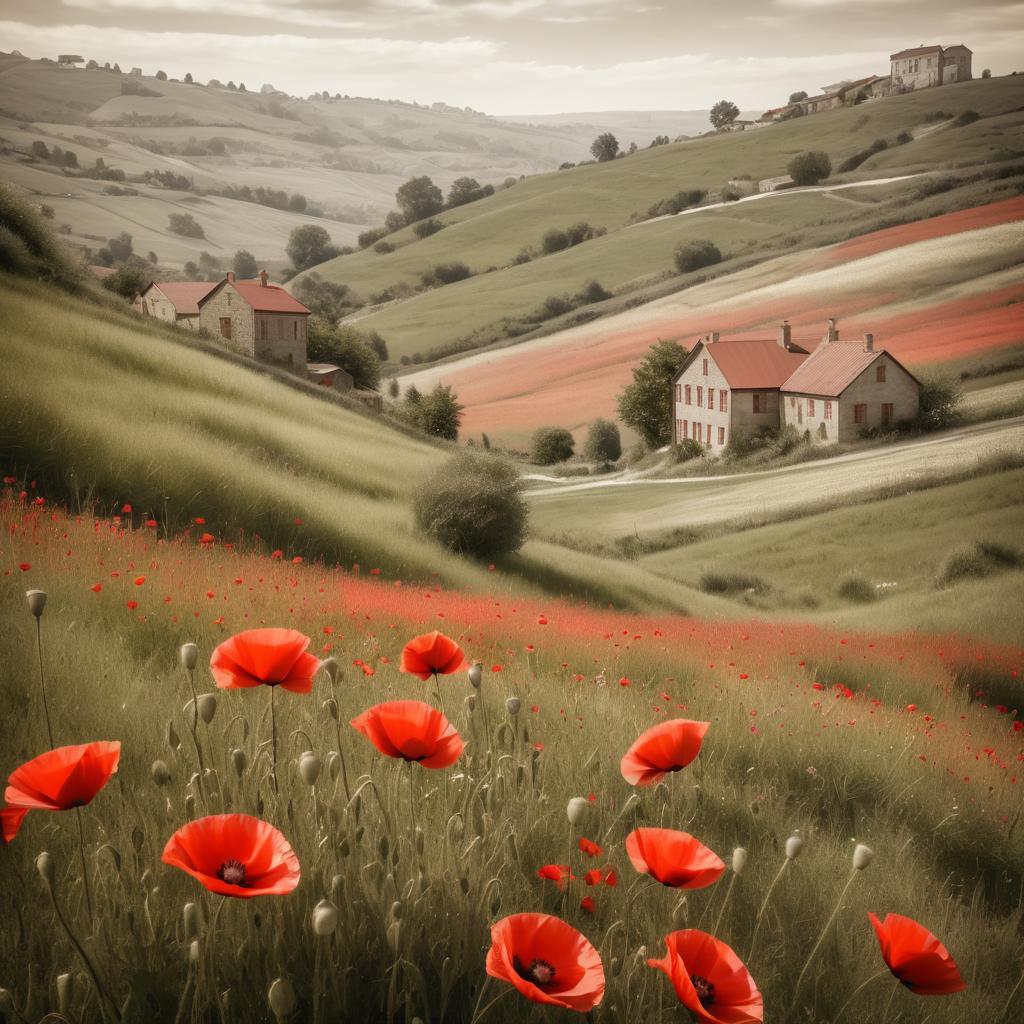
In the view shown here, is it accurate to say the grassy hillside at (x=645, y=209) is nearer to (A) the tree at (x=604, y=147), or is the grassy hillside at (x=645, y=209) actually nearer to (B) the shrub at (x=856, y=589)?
(A) the tree at (x=604, y=147)

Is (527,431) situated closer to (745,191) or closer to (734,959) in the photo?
(745,191)

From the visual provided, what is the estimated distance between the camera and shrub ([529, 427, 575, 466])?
12.2m

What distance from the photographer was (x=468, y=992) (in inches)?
65.8

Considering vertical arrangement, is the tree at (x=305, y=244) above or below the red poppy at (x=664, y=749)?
above

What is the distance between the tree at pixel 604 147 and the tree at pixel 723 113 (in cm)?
159

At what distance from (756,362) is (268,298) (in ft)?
20.8

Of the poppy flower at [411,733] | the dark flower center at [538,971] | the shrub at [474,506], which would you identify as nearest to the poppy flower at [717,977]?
the dark flower center at [538,971]

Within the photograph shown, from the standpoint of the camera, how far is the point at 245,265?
37.2ft

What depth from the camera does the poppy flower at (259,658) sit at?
4.91 feet

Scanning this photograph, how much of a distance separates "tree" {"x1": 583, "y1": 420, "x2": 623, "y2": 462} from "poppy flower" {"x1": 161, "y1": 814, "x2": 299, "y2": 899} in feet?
35.7

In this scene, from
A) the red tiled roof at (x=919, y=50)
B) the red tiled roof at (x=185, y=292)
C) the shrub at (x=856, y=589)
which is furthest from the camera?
the red tiled roof at (x=185, y=292)

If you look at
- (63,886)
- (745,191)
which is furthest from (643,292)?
(63,886)

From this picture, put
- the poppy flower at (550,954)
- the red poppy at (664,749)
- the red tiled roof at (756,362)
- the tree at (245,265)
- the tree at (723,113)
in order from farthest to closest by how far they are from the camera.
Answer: the tree at (245,265)
the tree at (723,113)
the red tiled roof at (756,362)
the red poppy at (664,749)
the poppy flower at (550,954)

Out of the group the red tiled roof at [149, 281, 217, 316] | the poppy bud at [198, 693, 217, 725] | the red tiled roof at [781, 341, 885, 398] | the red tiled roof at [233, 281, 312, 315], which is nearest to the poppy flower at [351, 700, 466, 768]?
the poppy bud at [198, 693, 217, 725]
